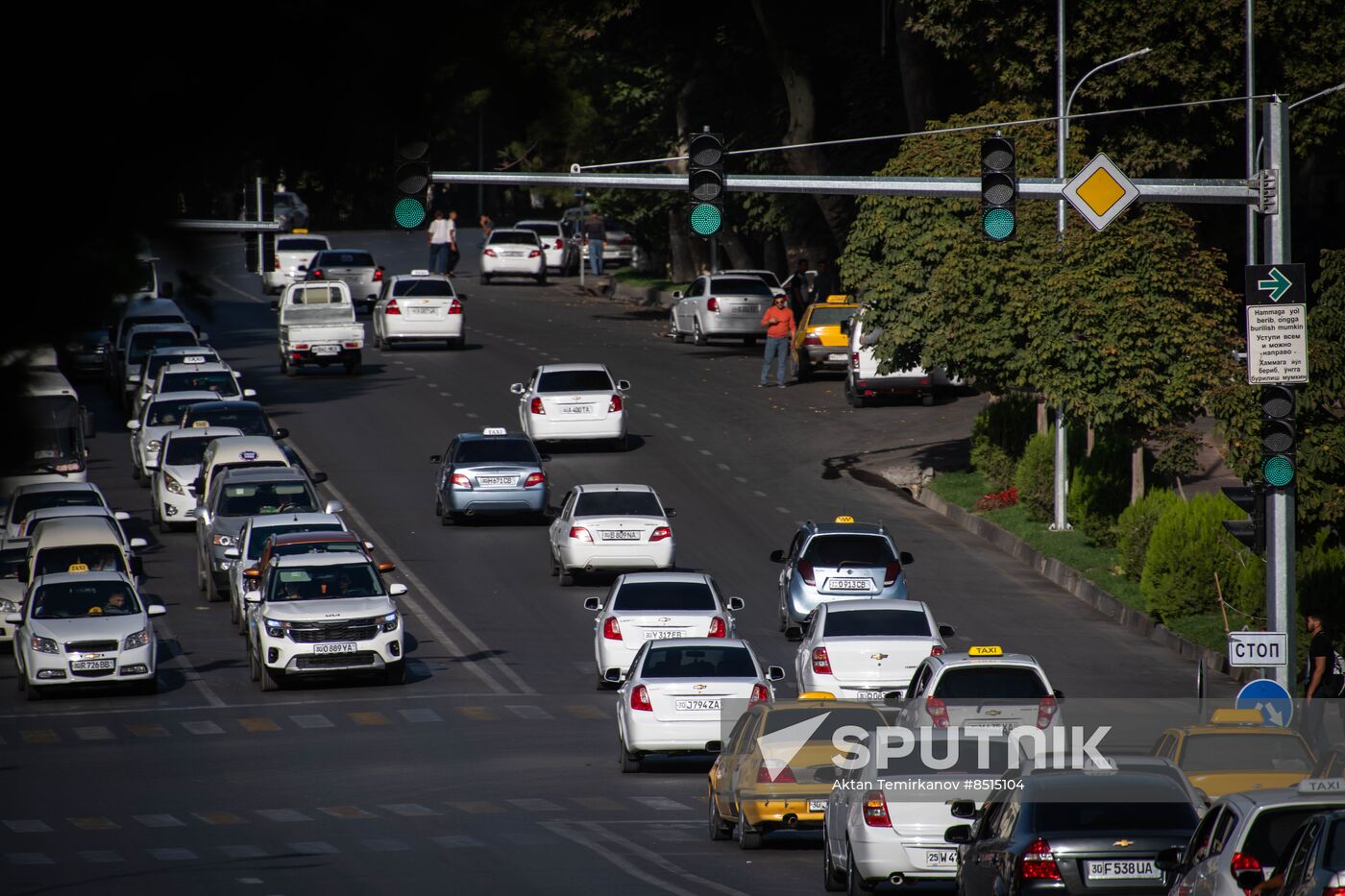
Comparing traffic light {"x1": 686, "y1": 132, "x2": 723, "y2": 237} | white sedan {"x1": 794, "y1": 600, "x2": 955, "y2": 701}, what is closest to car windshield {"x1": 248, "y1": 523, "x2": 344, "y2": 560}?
white sedan {"x1": 794, "y1": 600, "x2": 955, "y2": 701}

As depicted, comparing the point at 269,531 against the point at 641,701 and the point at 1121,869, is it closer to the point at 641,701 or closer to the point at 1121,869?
the point at 641,701

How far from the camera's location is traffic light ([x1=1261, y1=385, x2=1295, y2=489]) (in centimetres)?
1862

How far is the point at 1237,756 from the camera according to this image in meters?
17.0

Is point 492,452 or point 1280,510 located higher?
point 1280,510

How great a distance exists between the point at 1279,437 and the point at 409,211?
8279 mm

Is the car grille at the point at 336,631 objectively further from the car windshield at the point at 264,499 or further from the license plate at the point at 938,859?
the license plate at the point at 938,859

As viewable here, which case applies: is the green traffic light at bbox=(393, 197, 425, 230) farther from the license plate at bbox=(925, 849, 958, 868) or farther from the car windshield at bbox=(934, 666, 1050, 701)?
the license plate at bbox=(925, 849, 958, 868)

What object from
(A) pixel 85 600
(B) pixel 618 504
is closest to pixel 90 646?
(A) pixel 85 600

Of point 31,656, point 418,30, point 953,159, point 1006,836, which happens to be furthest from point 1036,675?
point 953,159

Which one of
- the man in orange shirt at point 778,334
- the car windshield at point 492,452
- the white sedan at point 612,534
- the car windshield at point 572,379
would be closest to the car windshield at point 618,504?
the white sedan at point 612,534

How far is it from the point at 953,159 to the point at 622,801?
2433 cm

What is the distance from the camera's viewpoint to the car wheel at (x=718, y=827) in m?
18.5

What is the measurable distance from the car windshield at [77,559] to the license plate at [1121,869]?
2187cm

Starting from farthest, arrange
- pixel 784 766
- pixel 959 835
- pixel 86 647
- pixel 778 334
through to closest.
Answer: pixel 778 334 < pixel 86 647 < pixel 784 766 < pixel 959 835
